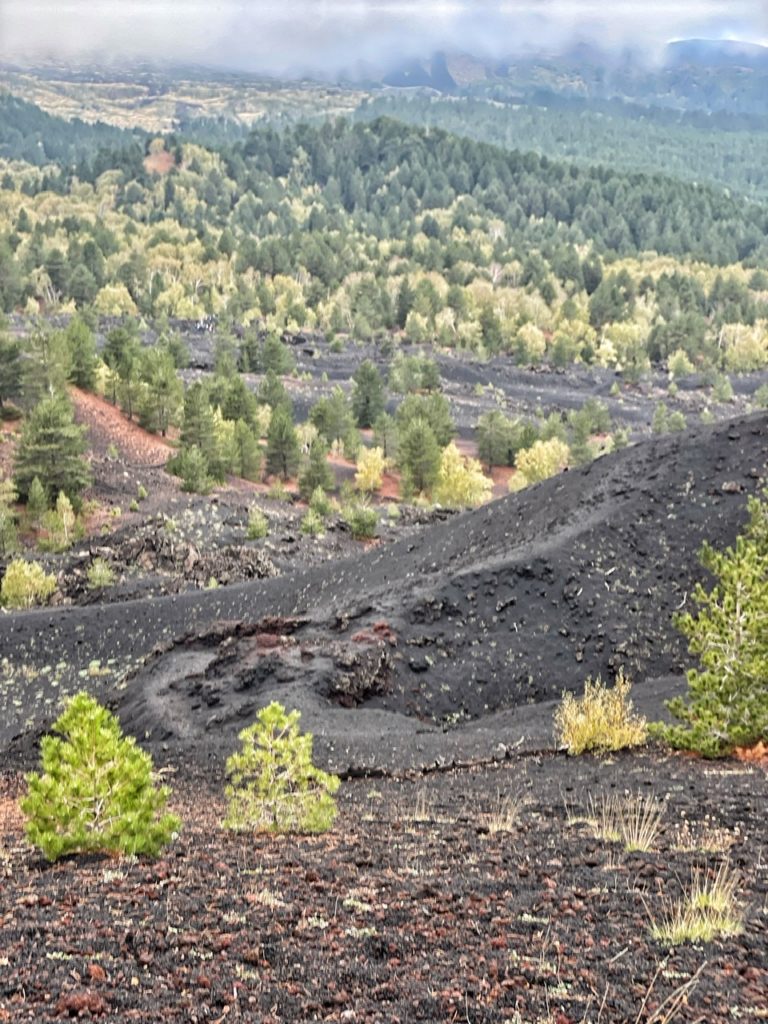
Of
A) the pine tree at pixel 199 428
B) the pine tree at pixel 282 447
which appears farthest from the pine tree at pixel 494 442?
the pine tree at pixel 199 428

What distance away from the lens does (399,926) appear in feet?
24.3

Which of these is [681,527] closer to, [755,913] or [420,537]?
[420,537]

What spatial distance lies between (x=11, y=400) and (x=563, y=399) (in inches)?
2683

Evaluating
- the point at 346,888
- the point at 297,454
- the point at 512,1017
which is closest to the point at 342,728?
the point at 346,888

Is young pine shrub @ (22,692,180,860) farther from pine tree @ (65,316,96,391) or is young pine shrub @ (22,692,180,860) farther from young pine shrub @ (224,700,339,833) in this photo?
pine tree @ (65,316,96,391)

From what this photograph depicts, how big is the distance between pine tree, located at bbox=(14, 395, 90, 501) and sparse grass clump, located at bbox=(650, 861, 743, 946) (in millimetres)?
46572

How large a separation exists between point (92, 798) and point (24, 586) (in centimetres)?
2885

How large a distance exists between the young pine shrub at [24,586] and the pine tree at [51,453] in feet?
42.1

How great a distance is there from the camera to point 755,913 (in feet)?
24.1

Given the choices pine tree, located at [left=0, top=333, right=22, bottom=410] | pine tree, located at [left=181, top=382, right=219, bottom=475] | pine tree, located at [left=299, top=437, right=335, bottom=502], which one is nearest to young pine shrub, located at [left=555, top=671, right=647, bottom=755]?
pine tree, located at [left=181, top=382, right=219, bottom=475]

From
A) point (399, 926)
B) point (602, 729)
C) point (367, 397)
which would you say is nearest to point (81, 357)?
point (367, 397)

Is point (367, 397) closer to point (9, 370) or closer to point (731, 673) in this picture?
point (9, 370)

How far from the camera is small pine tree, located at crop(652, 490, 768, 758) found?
14.2 metres

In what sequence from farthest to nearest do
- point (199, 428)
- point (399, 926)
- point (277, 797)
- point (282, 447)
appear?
1. point (282, 447)
2. point (199, 428)
3. point (277, 797)
4. point (399, 926)
